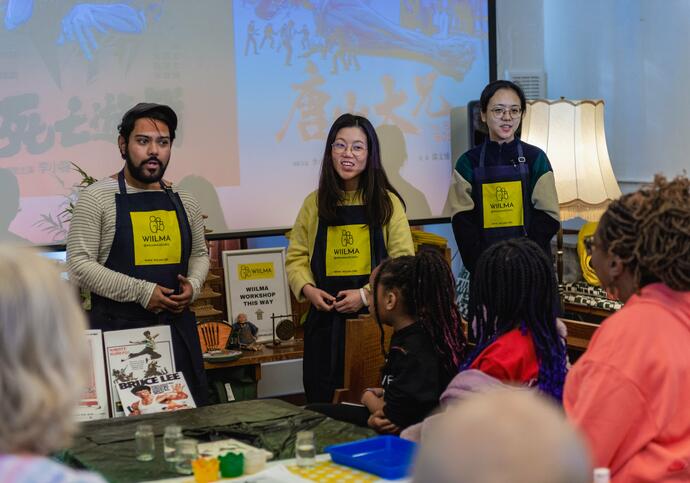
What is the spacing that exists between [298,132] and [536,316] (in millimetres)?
2831

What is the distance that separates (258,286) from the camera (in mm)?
5023

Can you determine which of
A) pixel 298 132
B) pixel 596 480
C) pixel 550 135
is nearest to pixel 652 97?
pixel 550 135

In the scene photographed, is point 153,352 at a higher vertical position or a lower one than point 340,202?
lower

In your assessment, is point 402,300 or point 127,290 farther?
point 127,290

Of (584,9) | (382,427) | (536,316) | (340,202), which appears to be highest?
(584,9)

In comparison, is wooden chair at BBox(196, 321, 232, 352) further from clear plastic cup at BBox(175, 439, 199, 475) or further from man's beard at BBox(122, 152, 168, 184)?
clear plastic cup at BBox(175, 439, 199, 475)

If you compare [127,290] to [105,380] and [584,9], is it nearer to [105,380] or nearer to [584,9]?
[105,380]

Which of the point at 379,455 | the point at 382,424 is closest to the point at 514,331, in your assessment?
the point at 379,455

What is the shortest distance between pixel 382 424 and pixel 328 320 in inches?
41.5

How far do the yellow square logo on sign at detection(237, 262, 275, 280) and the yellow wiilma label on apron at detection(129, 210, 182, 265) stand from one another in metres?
1.27

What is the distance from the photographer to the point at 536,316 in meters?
2.59

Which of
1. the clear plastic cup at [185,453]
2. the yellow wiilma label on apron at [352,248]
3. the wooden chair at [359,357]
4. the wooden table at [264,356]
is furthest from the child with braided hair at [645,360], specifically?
the wooden table at [264,356]

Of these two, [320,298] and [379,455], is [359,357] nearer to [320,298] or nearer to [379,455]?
[320,298]

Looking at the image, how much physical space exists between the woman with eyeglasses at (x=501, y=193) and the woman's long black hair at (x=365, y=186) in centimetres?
54
